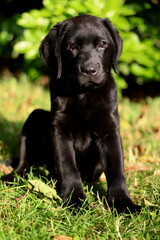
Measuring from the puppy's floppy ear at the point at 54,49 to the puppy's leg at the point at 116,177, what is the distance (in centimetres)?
70

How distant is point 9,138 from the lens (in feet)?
16.2

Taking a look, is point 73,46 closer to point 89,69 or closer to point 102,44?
point 102,44

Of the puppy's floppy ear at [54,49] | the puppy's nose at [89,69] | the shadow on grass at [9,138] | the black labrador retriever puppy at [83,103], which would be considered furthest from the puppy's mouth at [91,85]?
the shadow on grass at [9,138]

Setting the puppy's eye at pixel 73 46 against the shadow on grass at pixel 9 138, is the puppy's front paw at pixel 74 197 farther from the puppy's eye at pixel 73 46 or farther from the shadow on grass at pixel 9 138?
the shadow on grass at pixel 9 138

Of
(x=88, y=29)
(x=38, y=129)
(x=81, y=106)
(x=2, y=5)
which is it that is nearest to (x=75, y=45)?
(x=88, y=29)

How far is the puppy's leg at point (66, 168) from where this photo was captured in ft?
9.95

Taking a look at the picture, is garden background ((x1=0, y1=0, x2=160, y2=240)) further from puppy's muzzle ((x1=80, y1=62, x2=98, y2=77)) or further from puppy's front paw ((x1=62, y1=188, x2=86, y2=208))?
puppy's muzzle ((x1=80, y1=62, x2=98, y2=77))

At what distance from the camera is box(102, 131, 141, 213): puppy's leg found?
2.89m

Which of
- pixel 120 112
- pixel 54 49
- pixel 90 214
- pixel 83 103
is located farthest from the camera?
pixel 120 112

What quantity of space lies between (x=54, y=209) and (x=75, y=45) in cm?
132

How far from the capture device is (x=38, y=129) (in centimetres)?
399

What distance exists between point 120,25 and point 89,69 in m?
2.97

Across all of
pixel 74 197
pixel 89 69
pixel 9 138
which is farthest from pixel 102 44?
pixel 9 138

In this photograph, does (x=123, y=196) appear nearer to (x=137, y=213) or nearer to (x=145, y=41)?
(x=137, y=213)
